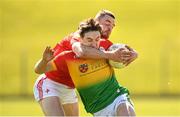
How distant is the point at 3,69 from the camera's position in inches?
981

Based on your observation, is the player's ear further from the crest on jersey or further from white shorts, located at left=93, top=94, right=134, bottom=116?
white shorts, located at left=93, top=94, right=134, bottom=116

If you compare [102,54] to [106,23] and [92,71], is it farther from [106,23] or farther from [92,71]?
[106,23]

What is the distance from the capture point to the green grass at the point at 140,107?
18.9 meters

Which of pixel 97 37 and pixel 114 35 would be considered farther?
pixel 114 35

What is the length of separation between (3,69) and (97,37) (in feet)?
52.6

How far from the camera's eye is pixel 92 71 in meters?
9.30

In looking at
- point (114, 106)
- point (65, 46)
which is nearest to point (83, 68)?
Result: point (114, 106)

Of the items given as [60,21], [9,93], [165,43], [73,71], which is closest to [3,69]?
[9,93]

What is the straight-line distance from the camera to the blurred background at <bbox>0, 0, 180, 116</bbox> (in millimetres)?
24141

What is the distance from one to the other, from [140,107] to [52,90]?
1027cm

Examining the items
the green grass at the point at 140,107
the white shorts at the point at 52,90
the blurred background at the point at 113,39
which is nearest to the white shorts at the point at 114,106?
the white shorts at the point at 52,90

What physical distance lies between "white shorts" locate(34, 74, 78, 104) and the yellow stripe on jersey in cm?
97

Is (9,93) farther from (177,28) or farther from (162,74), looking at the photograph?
(177,28)

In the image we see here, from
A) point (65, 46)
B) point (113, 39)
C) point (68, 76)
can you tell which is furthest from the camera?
point (113, 39)
